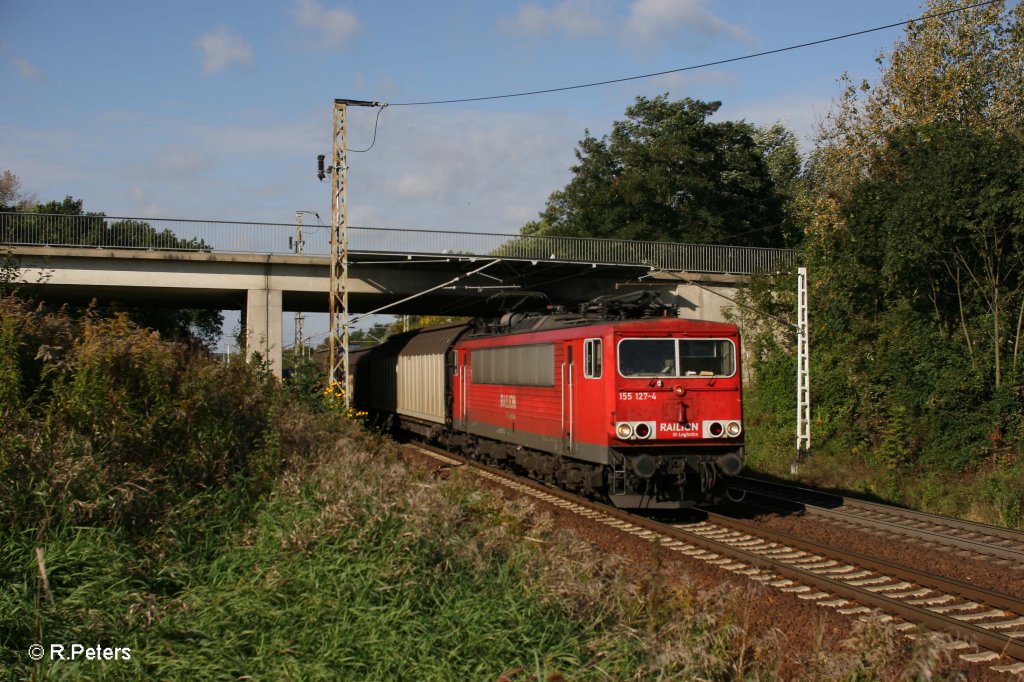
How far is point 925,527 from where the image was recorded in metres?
12.6

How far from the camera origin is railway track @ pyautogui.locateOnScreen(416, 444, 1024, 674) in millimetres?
7402

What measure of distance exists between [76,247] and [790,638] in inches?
1026

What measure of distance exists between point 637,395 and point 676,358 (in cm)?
88

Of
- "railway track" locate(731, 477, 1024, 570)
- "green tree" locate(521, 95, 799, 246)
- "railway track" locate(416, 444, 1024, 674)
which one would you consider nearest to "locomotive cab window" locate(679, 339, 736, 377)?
"railway track" locate(416, 444, 1024, 674)

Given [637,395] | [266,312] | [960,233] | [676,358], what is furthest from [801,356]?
[266,312]

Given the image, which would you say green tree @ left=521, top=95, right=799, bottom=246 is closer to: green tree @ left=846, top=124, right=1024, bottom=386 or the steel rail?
green tree @ left=846, top=124, right=1024, bottom=386

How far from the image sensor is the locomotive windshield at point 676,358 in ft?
42.0

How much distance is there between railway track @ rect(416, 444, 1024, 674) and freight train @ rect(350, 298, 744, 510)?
0.74 m

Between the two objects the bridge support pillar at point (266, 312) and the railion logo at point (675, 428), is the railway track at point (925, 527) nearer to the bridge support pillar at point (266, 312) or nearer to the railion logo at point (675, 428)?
the railion logo at point (675, 428)

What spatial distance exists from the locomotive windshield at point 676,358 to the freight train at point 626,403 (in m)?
0.01

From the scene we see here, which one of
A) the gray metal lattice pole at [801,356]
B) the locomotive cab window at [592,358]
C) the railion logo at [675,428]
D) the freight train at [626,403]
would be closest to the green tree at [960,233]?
the gray metal lattice pole at [801,356]

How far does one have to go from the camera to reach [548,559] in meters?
7.73

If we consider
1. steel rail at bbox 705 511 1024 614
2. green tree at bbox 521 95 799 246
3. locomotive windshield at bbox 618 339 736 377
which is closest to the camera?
steel rail at bbox 705 511 1024 614

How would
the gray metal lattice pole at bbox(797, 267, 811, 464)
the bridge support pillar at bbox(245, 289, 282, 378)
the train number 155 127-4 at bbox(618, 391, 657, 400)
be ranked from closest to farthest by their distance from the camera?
the train number 155 127-4 at bbox(618, 391, 657, 400) → the gray metal lattice pole at bbox(797, 267, 811, 464) → the bridge support pillar at bbox(245, 289, 282, 378)
